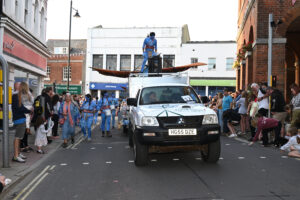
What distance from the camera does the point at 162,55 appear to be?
38.5 metres

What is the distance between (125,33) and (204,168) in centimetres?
3528

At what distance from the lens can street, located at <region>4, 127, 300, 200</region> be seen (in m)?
4.62

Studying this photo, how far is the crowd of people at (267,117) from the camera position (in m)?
8.60

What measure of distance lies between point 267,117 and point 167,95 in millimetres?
4916

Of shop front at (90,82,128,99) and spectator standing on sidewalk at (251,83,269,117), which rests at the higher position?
shop front at (90,82,128,99)

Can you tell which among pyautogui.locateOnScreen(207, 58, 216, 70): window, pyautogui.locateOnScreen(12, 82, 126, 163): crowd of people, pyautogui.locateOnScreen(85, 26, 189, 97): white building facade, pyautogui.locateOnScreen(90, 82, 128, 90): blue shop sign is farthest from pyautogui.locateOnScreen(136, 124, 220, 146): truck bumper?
pyautogui.locateOnScreen(90, 82, 128, 90): blue shop sign

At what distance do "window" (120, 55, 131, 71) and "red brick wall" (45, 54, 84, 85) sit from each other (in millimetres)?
6430

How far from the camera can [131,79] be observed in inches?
437

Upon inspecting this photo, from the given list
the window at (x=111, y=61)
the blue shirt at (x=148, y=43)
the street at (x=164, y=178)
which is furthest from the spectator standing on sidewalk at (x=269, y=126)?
the window at (x=111, y=61)

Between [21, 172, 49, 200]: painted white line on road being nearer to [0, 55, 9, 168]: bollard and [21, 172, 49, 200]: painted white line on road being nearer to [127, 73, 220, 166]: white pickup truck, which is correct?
[0, 55, 9, 168]: bollard

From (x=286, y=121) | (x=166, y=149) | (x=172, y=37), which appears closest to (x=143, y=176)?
(x=166, y=149)

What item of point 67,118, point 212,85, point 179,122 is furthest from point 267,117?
point 212,85

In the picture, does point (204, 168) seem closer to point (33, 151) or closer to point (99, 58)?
point (33, 151)

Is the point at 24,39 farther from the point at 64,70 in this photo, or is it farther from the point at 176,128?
the point at 64,70
